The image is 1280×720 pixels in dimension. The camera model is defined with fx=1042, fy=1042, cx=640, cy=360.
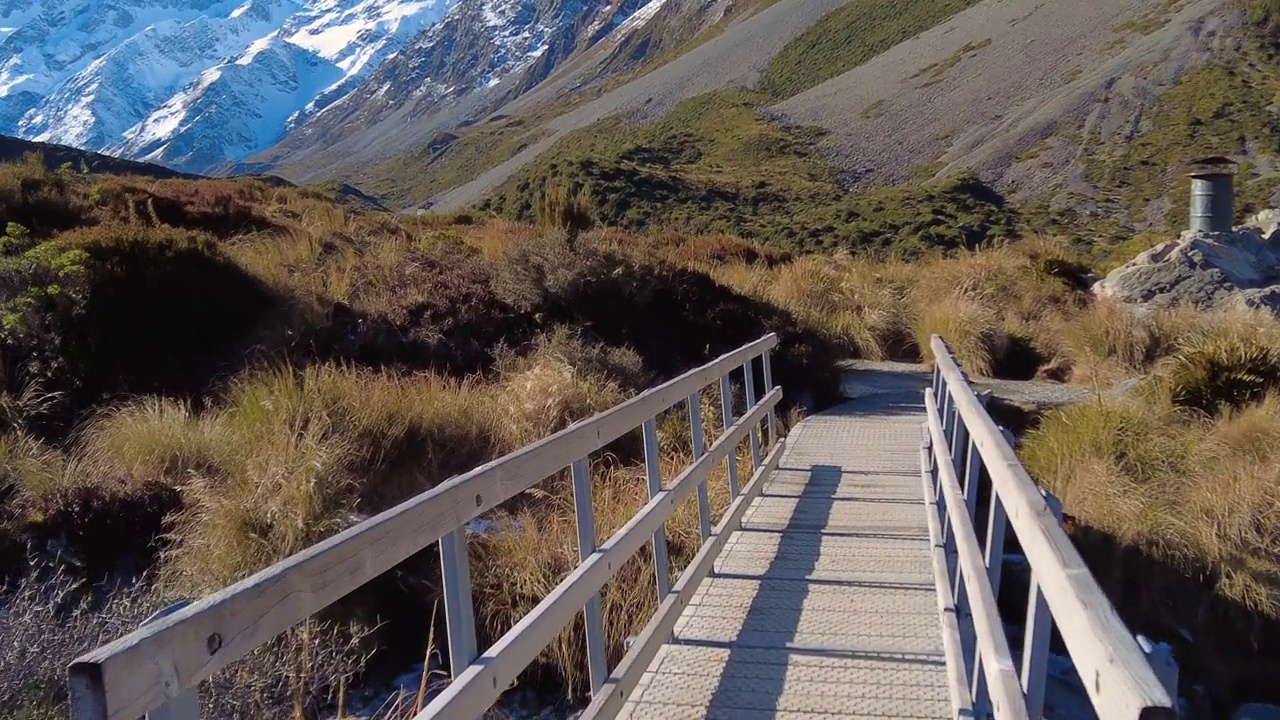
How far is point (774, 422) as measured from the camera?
345 inches

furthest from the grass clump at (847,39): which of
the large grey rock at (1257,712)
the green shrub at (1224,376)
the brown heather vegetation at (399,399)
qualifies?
the large grey rock at (1257,712)

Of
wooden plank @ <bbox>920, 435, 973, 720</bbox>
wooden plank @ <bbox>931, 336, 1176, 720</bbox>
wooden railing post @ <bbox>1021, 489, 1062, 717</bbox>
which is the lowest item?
wooden plank @ <bbox>920, 435, 973, 720</bbox>

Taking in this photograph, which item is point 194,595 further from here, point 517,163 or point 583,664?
point 517,163

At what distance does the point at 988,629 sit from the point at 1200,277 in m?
14.4

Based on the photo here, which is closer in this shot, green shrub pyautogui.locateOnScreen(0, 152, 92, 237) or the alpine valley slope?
green shrub pyautogui.locateOnScreen(0, 152, 92, 237)

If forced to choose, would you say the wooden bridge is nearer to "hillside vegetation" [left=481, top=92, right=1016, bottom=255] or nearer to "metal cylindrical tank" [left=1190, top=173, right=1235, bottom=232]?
"metal cylindrical tank" [left=1190, top=173, right=1235, bottom=232]

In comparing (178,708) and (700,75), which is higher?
(700,75)

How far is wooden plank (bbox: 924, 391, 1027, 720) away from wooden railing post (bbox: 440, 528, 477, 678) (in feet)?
4.06

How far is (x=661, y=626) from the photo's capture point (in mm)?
4461

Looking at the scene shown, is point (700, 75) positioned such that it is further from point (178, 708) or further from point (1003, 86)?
point (178, 708)

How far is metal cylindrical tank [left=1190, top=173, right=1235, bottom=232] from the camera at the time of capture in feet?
57.6

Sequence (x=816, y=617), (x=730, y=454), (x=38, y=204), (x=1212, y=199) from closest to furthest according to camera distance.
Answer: (x=816, y=617) < (x=730, y=454) < (x=38, y=204) < (x=1212, y=199)

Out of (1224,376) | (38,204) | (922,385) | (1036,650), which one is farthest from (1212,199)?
(1036,650)

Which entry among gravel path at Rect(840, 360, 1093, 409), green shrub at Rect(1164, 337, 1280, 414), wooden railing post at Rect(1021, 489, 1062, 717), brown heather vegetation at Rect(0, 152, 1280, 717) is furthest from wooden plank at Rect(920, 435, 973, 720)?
gravel path at Rect(840, 360, 1093, 409)
